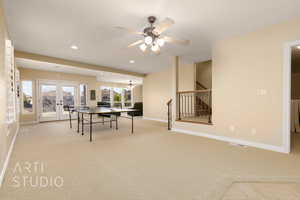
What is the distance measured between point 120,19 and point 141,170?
2.67 metres

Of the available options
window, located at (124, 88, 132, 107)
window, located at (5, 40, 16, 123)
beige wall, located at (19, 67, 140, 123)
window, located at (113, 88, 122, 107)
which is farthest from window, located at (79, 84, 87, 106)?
window, located at (5, 40, 16, 123)

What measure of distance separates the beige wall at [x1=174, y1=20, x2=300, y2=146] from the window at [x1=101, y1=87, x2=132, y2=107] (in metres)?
8.16

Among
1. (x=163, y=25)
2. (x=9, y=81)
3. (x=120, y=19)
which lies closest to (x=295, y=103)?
(x=163, y=25)

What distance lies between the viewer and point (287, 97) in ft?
9.14

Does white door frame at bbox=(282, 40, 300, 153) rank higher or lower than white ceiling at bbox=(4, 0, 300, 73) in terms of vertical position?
lower

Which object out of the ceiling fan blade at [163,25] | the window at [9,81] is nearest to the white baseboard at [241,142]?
the ceiling fan blade at [163,25]

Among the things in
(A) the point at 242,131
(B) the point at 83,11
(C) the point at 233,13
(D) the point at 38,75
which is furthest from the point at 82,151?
(D) the point at 38,75

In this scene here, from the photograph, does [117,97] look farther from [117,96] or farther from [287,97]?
[287,97]

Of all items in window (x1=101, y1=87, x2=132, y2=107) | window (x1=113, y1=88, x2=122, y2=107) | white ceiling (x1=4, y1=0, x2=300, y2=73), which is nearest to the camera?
white ceiling (x1=4, y1=0, x2=300, y2=73)

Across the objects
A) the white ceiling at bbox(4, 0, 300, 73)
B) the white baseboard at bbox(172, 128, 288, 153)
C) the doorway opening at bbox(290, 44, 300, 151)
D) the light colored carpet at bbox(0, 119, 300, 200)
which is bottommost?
the light colored carpet at bbox(0, 119, 300, 200)

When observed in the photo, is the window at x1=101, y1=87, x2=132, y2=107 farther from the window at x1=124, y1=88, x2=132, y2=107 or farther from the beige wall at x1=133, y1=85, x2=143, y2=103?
the beige wall at x1=133, y1=85, x2=143, y2=103

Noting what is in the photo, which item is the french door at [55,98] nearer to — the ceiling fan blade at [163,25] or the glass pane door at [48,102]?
the glass pane door at [48,102]

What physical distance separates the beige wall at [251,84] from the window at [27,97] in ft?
23.9

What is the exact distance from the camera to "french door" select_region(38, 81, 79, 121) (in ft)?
22.0
